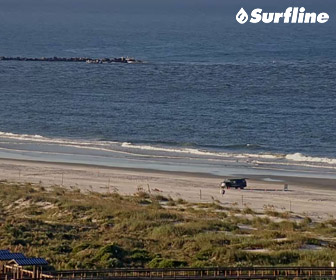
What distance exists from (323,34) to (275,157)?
403 ft

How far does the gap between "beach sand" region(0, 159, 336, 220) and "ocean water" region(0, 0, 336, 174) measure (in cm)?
326

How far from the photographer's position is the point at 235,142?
6588 centimetres

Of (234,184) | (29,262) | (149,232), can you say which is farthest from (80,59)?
(29,262)

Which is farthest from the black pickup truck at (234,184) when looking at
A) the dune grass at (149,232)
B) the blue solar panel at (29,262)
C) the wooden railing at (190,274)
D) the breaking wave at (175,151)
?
the blue solar panel at (29,262)

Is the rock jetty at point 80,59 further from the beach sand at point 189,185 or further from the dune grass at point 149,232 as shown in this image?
the dune grass at point 149,232

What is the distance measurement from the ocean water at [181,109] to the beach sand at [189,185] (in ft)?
10.7

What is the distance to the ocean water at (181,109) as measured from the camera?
6143 cm

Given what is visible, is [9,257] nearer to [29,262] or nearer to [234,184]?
[29,262]

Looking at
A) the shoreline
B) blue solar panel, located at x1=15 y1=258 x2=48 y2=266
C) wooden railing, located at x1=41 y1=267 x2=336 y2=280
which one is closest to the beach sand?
the shoreline

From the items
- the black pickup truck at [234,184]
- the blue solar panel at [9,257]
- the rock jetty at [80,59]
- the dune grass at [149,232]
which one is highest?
the rock jetty at [80,59]

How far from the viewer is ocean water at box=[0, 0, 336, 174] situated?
202ft

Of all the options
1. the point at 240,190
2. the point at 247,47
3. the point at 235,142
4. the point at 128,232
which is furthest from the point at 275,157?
the point at 247,47

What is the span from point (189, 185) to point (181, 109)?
33809 millimetres

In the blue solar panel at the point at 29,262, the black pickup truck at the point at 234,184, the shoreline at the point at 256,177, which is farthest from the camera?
the shoreline at the point at 256,177
